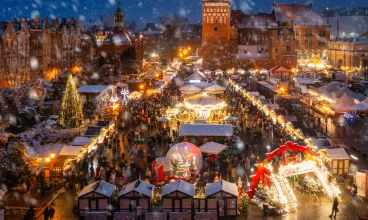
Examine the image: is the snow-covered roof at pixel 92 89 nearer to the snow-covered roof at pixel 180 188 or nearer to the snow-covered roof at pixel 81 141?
the snow-covered roof at pixel 81 141

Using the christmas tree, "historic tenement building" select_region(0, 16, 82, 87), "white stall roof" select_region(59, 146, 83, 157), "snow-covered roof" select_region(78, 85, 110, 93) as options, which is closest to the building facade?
"historic tenement building" select_region(0, 16, 82, 87)

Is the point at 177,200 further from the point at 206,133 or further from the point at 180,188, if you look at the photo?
the point at 206,133

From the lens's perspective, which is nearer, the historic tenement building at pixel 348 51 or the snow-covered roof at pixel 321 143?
the snow-covered roof at pixel 321 143

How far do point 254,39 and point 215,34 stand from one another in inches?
358

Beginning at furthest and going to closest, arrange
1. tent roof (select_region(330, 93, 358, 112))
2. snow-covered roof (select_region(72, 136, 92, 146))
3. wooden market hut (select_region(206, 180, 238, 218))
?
tent roof (select_region(330, 93, 358, 112))
snow-covered roof (select_region(72, 136, 92, 146))
wooden market hut (select_region(206, 180, 238, 218))

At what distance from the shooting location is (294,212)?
1262cm

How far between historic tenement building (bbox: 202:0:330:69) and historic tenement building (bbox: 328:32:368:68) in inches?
174

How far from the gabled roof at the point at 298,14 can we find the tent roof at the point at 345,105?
A: 40.9m

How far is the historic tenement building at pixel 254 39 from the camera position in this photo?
55.2 m

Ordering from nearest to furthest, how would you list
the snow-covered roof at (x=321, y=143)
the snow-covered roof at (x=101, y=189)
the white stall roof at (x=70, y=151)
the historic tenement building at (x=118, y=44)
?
the snow-covered roof at (x=101, y=189) < the white stall roof at (x=70, y=151) < the snow-covered roof at (x=321, y=143) < the historic tenement building at (x=118, y=44)

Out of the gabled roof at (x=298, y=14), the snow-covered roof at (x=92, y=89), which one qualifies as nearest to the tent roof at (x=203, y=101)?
the snow-covered roof at (x=92, y=89)

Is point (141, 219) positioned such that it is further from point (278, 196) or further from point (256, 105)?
point (256, 105)

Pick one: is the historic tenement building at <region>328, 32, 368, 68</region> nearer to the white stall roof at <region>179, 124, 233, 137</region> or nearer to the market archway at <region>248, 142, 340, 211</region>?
the white stall roof at <region>179, 124, 233, 137</region>

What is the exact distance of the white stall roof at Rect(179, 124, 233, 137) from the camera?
1977 centimetres
